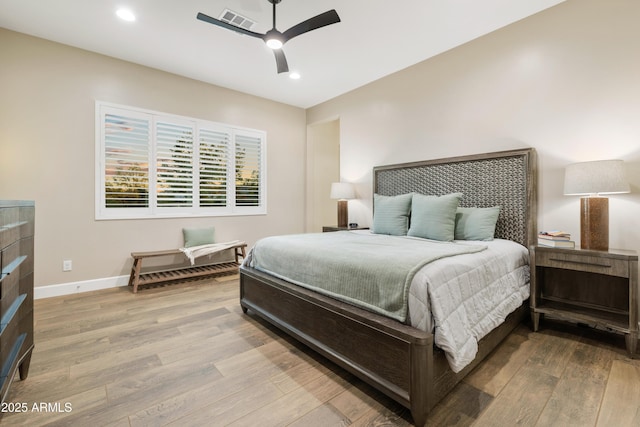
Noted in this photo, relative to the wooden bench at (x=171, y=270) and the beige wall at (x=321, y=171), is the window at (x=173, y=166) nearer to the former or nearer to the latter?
the wooden bench at (x=171, y=270)

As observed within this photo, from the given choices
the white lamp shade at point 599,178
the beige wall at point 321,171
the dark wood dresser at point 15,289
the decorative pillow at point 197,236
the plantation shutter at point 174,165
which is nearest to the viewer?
the dark wood dresser at point 15,289

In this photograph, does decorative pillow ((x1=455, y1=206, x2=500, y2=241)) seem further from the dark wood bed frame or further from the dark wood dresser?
the dark wood dresser

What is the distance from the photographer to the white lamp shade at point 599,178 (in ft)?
7.06

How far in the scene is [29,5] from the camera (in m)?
2.67

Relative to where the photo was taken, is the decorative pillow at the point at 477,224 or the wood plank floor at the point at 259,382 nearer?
the wood plank floor at the point at 259,382

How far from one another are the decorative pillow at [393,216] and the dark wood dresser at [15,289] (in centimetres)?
293

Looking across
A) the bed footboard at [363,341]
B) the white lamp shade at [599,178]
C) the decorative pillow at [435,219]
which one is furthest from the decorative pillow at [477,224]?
the bed footboard at [363,341]

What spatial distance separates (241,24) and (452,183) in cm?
282

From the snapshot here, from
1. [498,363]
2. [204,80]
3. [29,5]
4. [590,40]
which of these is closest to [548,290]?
[498,363]

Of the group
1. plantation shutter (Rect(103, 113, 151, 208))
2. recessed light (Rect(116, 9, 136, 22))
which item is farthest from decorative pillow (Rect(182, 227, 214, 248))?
recessed light (Rect(116, 9, 136, 22))

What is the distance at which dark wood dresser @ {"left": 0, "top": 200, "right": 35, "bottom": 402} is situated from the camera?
4.17ft

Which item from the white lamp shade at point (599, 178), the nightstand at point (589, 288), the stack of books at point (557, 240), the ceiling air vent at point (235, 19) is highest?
the ceiling air vent at point (235, 19)

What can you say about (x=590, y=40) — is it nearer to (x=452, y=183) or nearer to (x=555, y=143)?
(x=555, y=143)

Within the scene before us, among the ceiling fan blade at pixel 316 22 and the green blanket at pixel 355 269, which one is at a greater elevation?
the ceiling fan blade at pixel 316 22
